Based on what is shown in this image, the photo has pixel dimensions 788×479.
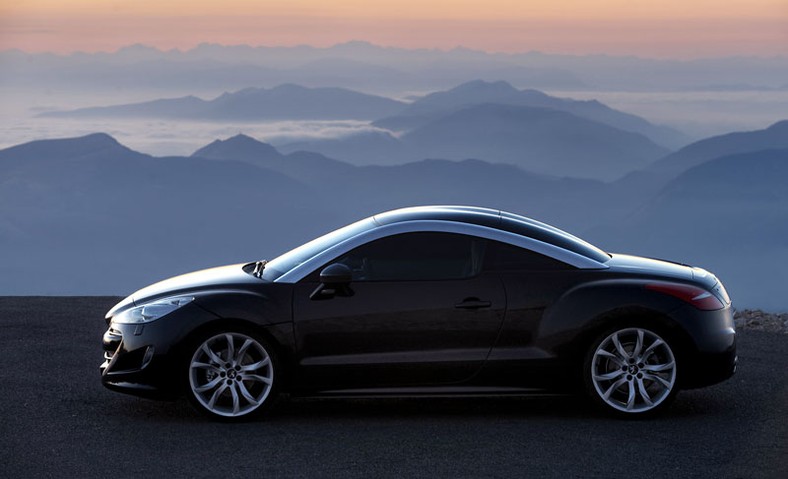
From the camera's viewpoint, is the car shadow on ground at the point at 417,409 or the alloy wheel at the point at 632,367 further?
the car shadow on ground at the point at 417,409

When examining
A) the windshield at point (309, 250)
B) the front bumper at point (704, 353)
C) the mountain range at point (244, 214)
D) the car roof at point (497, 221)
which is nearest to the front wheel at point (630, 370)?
the front bumper at point (704, 353)

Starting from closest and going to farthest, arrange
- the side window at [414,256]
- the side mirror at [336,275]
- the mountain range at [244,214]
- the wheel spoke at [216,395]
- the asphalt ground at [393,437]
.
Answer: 1. the asphalt ground at [393,437]
2. the side mirror at [336,275]
3. the wheel spoke at [216,395]
4. the side window at [414,256]
5. the mountain range at [244,214]

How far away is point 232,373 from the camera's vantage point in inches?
320

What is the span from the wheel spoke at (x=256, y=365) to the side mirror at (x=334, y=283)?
1.72 ft

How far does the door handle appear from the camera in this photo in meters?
8.08

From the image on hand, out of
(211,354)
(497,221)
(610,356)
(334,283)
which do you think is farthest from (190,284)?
(610,356)

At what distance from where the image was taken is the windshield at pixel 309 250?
845 cm

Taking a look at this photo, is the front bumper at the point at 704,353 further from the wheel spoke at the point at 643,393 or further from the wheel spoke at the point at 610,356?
the wheel spoke at the point at 610,356

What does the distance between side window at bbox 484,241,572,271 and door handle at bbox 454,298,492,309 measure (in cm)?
25

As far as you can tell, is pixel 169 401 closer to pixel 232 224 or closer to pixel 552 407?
pixel 552 407

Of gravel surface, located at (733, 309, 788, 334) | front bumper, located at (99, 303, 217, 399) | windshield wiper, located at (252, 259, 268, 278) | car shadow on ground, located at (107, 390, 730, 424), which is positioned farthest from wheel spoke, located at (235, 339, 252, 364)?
gravel surface, located at (733, 309, 788, 334)

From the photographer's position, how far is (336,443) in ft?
24.9

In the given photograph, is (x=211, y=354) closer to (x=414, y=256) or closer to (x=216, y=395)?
(x=216, y=395)

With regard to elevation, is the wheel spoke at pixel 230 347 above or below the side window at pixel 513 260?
below
